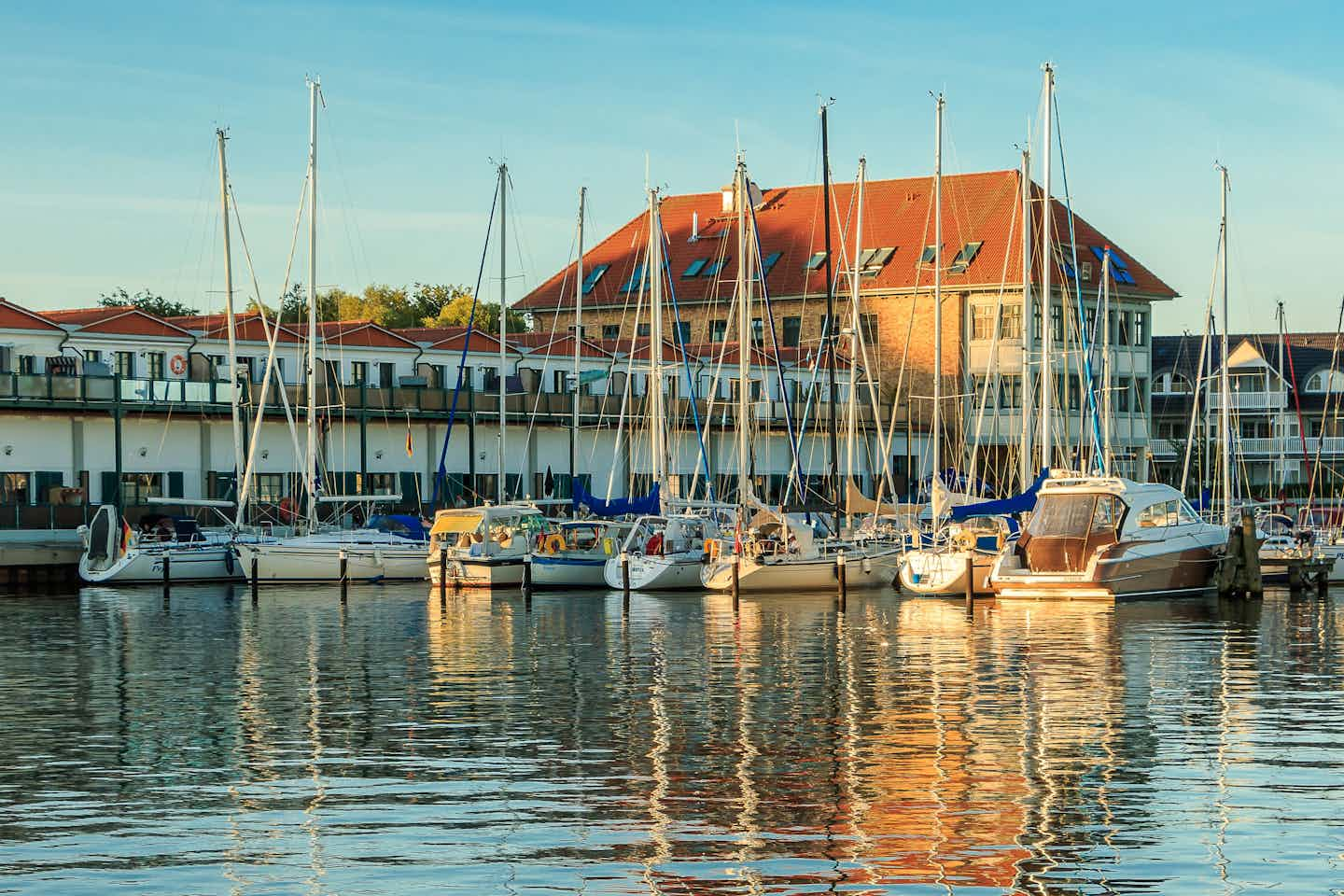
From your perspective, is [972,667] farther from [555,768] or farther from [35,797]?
[35,797]

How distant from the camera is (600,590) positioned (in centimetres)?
5597

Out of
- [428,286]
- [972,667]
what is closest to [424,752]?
[972,667]

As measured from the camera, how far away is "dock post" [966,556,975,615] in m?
46.4

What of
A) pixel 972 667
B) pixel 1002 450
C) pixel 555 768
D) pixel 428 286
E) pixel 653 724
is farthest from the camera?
pixel 428 286

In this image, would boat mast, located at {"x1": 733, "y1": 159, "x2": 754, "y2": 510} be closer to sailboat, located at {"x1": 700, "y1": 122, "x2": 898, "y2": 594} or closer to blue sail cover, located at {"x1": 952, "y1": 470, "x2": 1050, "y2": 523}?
sailboat, located at {"x1": 700, "y1": 122, "x2": 898, "y2": 594}

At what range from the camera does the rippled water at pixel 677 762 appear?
52.5ft

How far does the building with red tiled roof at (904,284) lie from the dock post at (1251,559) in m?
42.9

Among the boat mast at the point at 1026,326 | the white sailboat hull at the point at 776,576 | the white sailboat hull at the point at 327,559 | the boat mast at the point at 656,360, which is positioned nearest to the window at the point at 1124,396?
the boat mast at the point at 1026,326

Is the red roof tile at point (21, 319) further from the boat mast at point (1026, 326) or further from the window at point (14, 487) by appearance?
the boat mast at point (1026, 326)

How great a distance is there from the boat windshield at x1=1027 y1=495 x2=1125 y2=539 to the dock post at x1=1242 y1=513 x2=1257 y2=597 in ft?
12.5

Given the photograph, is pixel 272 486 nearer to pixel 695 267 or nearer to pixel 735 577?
pixel 735 577

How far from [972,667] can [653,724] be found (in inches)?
353

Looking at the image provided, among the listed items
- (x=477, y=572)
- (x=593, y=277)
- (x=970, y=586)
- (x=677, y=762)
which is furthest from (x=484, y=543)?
(x=593, y=277)

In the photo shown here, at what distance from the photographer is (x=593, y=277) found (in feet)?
365
